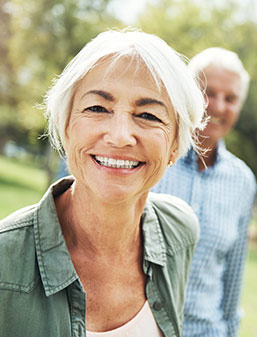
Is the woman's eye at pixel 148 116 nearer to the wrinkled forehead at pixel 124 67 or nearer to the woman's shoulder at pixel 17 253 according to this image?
the wrinkled forehead at pixel 124 67

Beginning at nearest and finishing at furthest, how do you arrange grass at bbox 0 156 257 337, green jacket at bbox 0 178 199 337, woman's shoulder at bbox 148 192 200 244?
green jacket at bbox 0 178 199 337
woman's shoulder at bbox 148 192 200 244
grass at bbox 0 156 257 337

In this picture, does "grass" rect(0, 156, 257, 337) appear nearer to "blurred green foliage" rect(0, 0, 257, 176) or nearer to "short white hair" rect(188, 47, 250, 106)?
"blurred green foliage" rect(0, 0, 257, 176)

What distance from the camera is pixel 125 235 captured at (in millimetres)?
2246

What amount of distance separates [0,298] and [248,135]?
2257 cm

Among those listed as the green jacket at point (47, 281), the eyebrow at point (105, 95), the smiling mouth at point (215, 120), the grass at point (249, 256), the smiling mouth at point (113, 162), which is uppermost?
the eyebrow at point (105, 95)

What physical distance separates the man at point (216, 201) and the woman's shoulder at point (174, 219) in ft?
1.42

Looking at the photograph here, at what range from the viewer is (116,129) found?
188 centimetres

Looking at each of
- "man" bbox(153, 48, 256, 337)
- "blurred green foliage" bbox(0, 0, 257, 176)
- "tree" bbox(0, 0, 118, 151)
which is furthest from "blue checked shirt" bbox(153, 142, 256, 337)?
"tree" bbox(0, 0, 118, 151)

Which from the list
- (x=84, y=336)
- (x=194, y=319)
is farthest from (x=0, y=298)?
(x=194, y=319)

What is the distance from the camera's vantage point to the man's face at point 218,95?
3295 millimetres

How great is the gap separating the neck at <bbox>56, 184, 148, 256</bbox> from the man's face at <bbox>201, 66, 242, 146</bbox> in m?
1.27

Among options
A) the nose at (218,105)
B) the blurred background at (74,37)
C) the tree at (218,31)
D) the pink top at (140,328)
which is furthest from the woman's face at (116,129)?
the tree at (218,31)

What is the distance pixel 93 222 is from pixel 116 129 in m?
0.48

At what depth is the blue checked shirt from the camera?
122 inches
